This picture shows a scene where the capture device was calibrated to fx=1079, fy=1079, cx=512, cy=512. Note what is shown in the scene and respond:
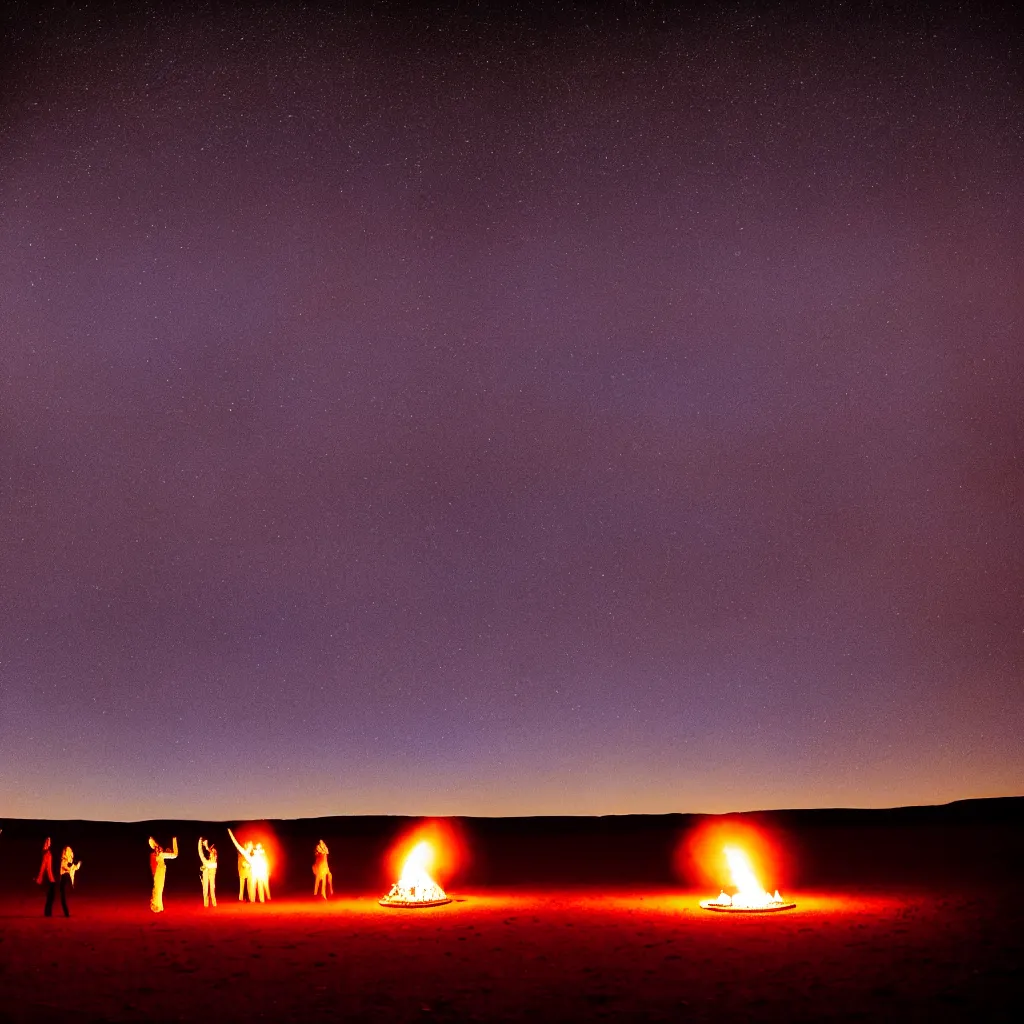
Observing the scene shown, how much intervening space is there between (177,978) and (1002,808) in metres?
88.3

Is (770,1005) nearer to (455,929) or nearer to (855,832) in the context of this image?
(455,929)

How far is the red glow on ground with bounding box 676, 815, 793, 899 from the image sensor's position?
1364 inches

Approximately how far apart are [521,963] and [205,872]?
40.1 ft

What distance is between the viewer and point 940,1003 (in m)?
12.8

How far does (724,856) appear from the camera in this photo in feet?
156

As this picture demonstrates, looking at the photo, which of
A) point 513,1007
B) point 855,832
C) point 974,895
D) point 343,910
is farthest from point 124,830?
point 513,1007

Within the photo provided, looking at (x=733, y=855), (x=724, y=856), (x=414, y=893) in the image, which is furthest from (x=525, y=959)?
(x=724, y=856)

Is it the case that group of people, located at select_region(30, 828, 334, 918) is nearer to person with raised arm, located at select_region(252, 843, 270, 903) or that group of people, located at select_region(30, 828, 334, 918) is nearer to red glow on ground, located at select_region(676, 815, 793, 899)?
person with raised arm, located at select_region(252, 843, 270, 903)

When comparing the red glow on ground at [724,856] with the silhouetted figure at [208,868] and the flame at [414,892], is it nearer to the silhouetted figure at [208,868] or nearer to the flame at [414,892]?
the flame at [414,892]

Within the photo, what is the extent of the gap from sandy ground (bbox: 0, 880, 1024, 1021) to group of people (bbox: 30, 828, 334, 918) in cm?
69

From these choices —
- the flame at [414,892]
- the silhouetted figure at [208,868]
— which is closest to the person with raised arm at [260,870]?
the silhouetted figure at [208,868]

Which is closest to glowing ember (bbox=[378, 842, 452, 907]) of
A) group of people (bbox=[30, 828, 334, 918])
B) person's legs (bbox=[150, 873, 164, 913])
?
group of people (bbox=[30, 828, 334, 918])

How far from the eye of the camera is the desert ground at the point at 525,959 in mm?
12875

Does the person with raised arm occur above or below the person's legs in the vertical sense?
above
